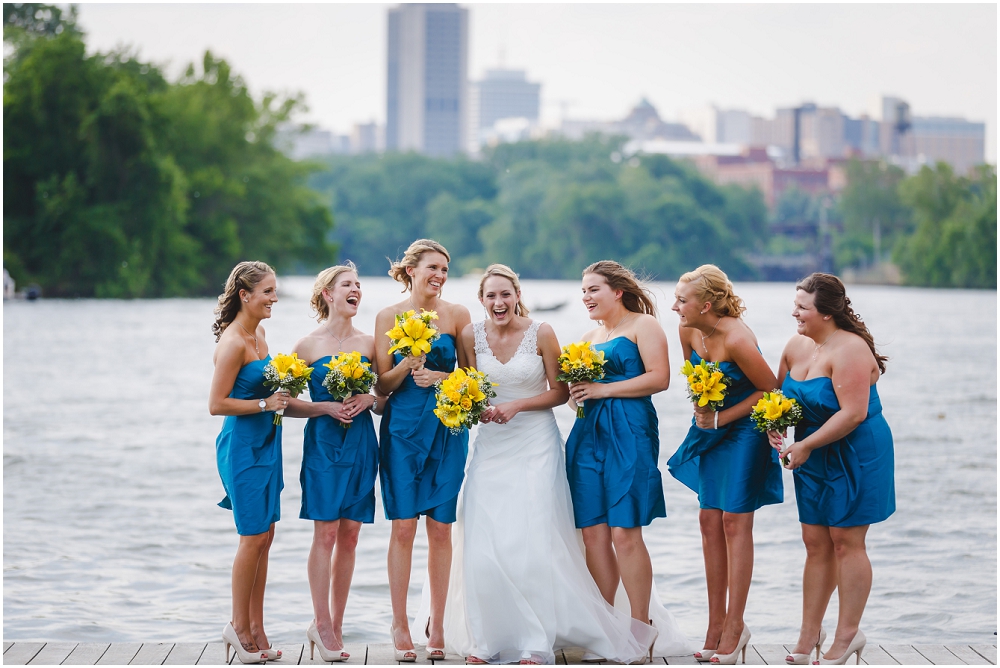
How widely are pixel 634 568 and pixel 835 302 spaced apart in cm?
173

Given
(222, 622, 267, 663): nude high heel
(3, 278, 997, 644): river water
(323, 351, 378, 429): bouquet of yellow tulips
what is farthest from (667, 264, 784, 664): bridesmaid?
(222, 622, 267, 663): nude high heel

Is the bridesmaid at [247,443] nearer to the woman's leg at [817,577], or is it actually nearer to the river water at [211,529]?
the river water at [211,529]

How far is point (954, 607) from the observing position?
9.70 m

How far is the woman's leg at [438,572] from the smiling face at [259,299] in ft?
4.65

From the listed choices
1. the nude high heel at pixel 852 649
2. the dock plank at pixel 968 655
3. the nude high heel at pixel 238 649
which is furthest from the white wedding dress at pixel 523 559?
the dock plank at pixel 968 655

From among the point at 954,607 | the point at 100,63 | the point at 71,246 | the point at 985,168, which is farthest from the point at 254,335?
the point at 985,168

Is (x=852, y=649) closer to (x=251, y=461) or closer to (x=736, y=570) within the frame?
(x=736, y=570)

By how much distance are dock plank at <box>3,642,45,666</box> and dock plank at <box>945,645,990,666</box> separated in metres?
4.95

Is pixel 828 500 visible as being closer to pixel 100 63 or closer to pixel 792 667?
pixel 792 667

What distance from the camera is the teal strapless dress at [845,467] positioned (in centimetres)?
587

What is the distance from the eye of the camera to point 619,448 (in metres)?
6.23

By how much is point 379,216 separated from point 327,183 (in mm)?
9792

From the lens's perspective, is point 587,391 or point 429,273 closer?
point 587,391

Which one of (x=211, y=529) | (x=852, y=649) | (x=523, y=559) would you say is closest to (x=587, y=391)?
(x=523, y=559)
